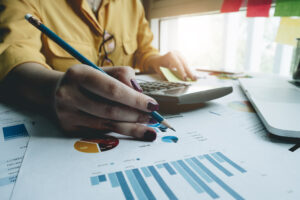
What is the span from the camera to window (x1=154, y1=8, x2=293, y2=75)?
1.55 m

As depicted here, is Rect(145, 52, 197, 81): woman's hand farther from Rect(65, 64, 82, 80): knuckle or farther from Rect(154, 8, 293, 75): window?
Rect(154, 8, 293, 75): window

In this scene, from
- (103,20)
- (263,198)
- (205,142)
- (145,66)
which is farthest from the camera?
(145,66)

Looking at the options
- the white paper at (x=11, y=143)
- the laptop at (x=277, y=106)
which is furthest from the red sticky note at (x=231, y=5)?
the white paper at (x=11, y=143)

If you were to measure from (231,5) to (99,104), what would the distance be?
80 cm

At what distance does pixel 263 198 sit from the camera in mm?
169

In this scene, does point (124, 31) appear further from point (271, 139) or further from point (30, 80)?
point (271, 139)

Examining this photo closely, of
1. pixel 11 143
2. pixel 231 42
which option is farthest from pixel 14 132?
pixel 231 42

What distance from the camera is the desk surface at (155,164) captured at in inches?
7.0

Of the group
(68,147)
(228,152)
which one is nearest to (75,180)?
(68,147)

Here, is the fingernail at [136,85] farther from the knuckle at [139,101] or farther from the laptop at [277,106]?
the laptop at [277,106]

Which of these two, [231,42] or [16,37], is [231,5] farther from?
[231,42]

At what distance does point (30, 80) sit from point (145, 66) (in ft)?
2.04

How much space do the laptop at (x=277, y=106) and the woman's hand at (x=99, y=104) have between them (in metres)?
0.18

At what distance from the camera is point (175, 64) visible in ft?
2.43
